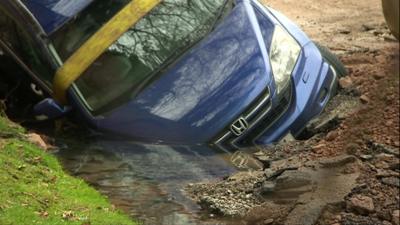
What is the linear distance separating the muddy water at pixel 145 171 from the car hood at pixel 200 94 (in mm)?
147

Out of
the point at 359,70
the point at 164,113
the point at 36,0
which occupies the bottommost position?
the point at 359,70

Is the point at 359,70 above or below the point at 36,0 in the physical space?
below

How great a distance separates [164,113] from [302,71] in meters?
1.51

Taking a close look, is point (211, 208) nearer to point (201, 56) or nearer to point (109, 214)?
point (109, 214)

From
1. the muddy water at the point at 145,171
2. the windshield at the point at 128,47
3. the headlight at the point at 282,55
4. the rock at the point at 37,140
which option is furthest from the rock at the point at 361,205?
the rock at the point at 37,140

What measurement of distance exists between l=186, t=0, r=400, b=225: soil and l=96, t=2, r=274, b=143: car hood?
0.47 meters

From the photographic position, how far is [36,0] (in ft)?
22.6

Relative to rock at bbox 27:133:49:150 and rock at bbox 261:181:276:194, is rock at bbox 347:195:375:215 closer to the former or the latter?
rock at bbox 261:181:276:194

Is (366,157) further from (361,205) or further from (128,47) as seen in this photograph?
(128,47)

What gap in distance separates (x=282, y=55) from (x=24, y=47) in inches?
98.5

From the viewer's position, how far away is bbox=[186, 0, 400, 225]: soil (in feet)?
13.5

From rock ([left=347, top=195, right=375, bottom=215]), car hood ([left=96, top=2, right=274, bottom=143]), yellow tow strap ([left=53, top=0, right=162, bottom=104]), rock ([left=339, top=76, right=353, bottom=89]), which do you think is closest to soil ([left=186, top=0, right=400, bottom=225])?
rock ([left=347, top=195, right=375, bottom=215])

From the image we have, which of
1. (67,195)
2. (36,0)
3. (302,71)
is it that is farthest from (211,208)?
(36,0)

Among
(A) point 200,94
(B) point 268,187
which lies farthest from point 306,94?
(B) point 268,187
